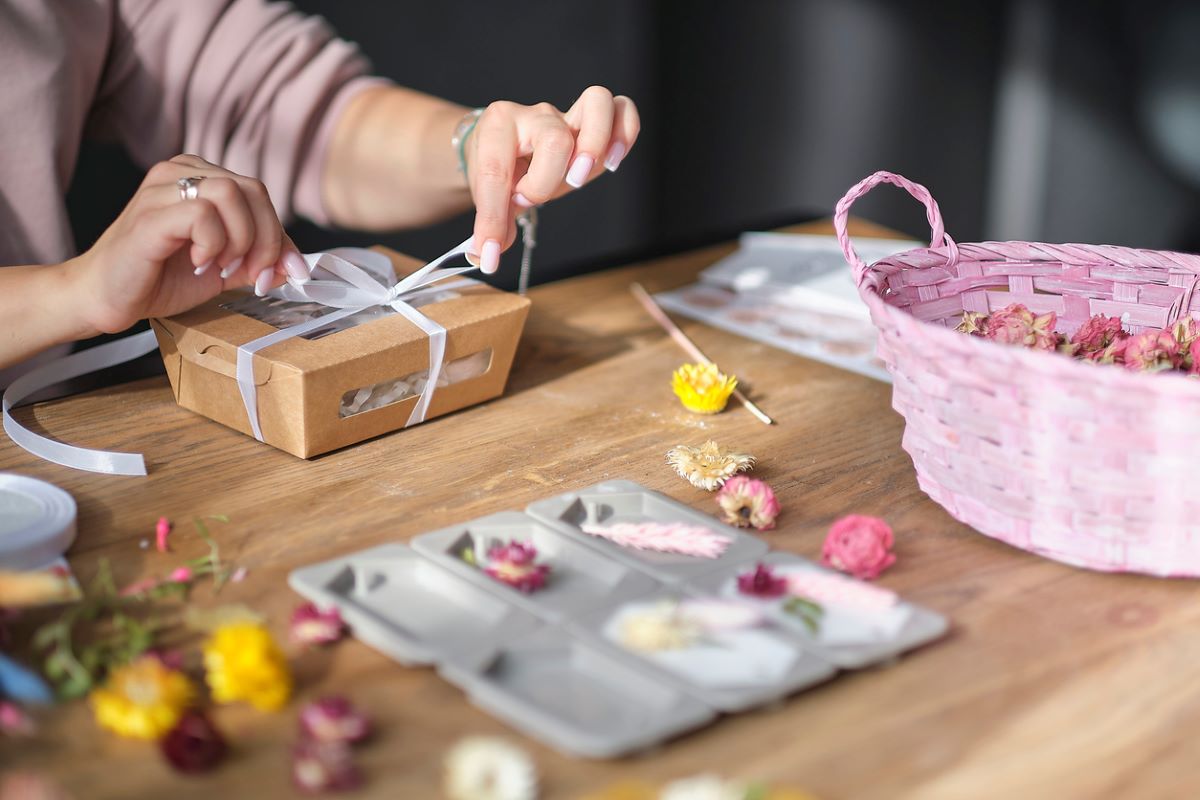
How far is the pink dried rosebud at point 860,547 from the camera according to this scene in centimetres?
70

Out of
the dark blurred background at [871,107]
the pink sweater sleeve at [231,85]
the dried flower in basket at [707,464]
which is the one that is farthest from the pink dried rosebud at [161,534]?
the dark blurred background at [871,107]

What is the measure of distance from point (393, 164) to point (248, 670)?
881 millimetres

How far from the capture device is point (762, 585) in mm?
662

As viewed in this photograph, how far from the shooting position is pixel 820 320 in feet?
3.88

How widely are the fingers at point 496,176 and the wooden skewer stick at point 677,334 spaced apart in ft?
0.65

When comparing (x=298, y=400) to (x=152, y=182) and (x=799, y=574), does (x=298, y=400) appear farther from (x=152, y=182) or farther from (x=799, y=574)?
(x=799, y=574)

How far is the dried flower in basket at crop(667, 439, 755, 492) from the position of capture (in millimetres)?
822

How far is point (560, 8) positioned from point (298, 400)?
76.4 inches

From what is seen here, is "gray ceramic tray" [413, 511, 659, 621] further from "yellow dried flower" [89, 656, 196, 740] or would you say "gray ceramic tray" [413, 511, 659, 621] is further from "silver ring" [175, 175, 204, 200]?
"silver ring" [175, 175, 204, 200]

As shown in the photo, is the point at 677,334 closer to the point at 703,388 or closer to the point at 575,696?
the point at 703,388

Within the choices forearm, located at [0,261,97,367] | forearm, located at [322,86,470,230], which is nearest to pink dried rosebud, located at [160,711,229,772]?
forearm, located at [0,261,97,367]

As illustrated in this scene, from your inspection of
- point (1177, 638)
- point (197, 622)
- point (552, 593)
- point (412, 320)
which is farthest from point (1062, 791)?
point (412, 320)

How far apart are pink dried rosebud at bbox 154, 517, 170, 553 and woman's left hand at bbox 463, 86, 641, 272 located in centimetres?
33

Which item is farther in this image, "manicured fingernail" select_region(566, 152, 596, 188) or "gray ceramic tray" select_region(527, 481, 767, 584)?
"manicured fingernail" select_region(566, 152, 596, 188)
